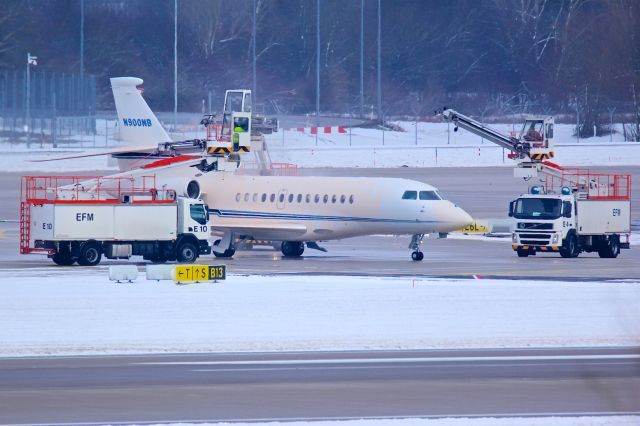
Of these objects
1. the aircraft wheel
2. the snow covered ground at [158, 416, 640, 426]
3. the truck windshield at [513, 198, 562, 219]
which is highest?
the truck windshield at [513, 198, 562, 219]

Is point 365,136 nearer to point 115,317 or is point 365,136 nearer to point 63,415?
point 115,317

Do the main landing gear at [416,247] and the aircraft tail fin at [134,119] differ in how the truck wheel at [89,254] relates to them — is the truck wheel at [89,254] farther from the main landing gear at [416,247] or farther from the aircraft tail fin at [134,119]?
the main landing gear at [416,247]

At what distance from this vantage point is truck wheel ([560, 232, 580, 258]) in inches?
1668

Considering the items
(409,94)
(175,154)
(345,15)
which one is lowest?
(175,154)

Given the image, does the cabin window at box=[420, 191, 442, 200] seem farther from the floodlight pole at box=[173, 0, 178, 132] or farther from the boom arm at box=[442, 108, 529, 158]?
the floodlight pole at box=[173, 0, 178, 132]

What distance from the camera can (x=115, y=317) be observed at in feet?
82.1

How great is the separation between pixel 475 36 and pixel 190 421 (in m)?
87.0

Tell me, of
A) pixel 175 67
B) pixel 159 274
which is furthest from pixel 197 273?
pixel 175 67

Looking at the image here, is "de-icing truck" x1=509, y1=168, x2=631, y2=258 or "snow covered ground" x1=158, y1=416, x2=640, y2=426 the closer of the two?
"snow covered ground" x1=158, y1=416, x2=640, y2=426

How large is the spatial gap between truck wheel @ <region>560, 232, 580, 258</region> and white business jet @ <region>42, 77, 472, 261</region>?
423 centimetres

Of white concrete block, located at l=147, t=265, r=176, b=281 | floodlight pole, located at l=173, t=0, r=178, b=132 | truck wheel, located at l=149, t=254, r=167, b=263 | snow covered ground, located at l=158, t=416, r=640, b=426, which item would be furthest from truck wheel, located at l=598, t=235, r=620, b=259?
floodlight pole, located at l=173, t=0, r=178, b=132

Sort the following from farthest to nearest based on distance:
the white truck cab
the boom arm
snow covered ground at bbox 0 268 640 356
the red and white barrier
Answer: the red and white barrier < the boom arm < the white truck cab < snow covered ground at bbox 0 268 640 356

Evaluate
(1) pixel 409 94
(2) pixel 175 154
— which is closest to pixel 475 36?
(1) pixel 409 94

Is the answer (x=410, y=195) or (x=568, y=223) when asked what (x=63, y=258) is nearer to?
(x=410, y=195)
